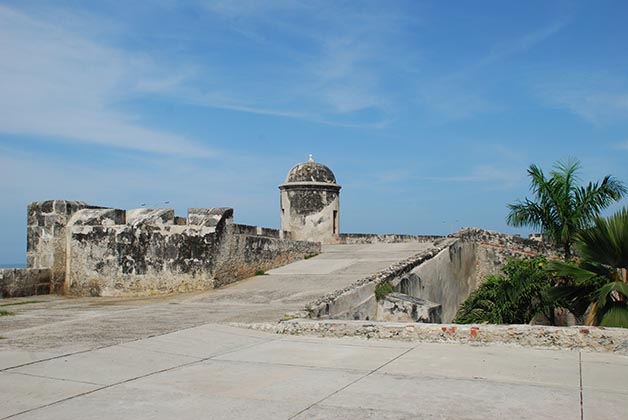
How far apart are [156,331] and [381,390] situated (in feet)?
10.3

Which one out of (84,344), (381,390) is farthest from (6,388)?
(381,390)

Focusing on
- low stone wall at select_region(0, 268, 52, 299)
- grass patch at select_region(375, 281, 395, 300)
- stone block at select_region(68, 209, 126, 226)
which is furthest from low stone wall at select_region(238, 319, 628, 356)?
low stone wall at select_region(0, 268, 52, 299)

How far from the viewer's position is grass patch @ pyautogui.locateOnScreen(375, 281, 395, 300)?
1001 centimetres

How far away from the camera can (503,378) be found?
493 cm

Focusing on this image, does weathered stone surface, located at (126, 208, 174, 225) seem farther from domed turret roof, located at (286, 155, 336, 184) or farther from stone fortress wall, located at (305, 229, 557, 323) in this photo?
domed turret roof, located at (286, 155, 336, 184)

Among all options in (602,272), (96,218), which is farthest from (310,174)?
(602,272)

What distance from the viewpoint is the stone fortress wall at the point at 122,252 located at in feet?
36.6

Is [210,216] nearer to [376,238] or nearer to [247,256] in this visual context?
[247,256]

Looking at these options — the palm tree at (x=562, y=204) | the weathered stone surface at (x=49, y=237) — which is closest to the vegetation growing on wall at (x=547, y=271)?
the palm tree at (x=562, y=204)

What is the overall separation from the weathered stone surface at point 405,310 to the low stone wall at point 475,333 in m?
2.52

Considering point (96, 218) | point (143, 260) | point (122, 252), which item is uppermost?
point (96, 218)

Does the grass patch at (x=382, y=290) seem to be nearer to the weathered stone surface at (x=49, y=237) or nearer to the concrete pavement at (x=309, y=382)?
the concrete pavement at (x=309, y=382)

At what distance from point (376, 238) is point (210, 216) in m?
12.0

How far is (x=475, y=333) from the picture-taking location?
6598 millimetres
